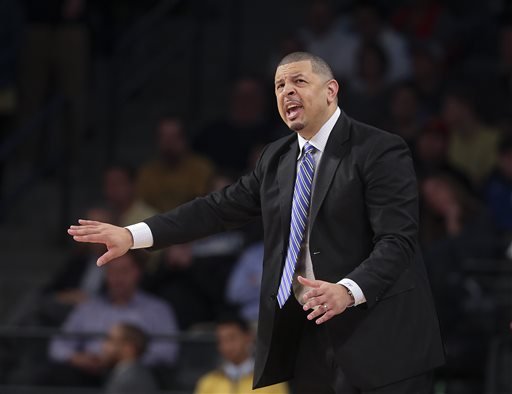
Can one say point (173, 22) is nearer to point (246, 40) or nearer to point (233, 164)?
point (246, 40)

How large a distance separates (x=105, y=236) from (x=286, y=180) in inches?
25.8

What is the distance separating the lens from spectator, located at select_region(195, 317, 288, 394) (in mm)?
7750

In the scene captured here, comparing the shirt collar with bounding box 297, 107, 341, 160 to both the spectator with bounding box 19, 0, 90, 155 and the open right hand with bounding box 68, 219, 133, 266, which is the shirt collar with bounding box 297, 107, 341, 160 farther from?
the spectator with bounding box 19, 0, 90, 155

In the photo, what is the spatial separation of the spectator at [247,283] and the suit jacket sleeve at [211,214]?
3.77 metres

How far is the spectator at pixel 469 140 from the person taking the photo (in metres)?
9.91

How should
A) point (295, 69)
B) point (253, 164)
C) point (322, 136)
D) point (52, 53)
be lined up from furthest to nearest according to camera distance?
1. point (52, 53)
2. point (253, 164)
3. point (322, 136)
4. point (295, 69)

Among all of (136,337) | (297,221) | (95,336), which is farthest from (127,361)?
(297,221)

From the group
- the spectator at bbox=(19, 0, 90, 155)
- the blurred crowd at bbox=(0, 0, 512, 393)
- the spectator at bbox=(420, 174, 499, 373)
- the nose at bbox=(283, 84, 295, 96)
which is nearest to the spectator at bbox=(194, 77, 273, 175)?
the blurred crowd at bbox=(0, 0, 512, 393)

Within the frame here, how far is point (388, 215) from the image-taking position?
4.50m

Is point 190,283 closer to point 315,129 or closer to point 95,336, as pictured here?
point 95,336

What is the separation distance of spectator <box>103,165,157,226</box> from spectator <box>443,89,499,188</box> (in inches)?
Result: 89.7

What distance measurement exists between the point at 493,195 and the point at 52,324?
10.0ft

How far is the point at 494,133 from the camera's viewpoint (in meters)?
9.92

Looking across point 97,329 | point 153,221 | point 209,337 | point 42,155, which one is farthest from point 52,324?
point 153,221
